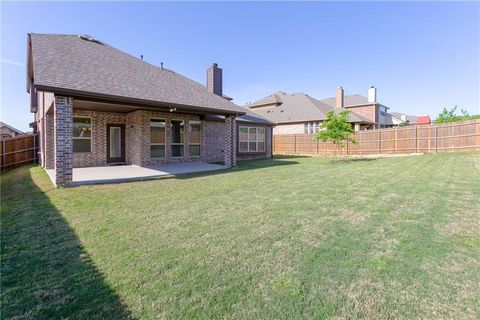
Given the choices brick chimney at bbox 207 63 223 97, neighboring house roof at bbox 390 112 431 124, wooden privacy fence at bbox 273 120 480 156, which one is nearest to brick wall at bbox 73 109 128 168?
brick chimney at bbox 207 63 223 97

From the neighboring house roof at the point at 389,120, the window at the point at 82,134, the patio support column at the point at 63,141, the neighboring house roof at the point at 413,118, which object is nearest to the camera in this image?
the patio support column at the point at 63,141

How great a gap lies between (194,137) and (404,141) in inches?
648

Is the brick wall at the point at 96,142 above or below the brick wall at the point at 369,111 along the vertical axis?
below

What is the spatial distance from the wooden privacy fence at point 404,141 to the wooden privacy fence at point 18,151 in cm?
2014

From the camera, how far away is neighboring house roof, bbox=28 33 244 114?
27.6ft

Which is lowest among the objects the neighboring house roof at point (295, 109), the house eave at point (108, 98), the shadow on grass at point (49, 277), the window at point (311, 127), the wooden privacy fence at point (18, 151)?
the shadow on grass at point (49, 277)

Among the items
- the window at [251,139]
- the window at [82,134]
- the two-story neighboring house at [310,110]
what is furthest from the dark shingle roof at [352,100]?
the window at [82,134]

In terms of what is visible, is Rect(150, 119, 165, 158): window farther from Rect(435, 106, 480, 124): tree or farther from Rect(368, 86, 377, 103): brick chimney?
Rect(435, 106, 480, 124): tree

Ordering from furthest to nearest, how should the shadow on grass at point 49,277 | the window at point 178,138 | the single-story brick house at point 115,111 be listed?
the window at point 178,138
the single-story brick house at point 115,111
the shadow on grass at point 49,277

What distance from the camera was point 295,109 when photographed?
29062 millimetres

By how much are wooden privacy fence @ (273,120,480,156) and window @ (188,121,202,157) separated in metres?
12.4

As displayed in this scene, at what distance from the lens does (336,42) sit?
53.4ft

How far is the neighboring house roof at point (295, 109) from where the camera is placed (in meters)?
26.5

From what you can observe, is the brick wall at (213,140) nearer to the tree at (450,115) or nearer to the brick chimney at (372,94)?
the brick chimney at (372,94)
